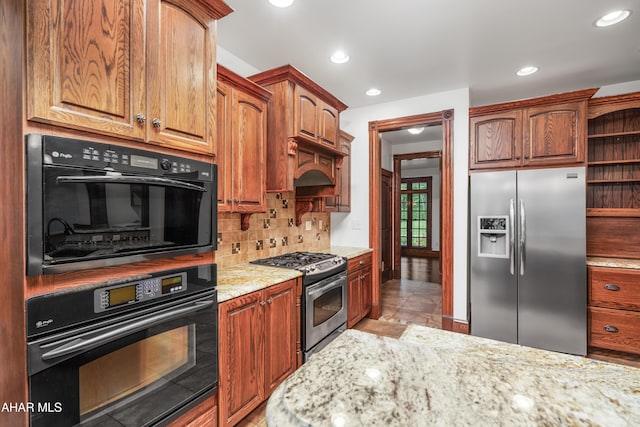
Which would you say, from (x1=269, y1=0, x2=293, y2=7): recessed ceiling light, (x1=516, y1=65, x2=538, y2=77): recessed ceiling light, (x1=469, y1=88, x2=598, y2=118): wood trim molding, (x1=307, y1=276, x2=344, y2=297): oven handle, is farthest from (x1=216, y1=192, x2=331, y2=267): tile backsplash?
(x1=516, y1=65, x2=538, y2=77): recessed ceiling light

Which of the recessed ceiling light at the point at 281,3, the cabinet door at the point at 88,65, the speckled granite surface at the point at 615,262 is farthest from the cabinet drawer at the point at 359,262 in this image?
the cabinet door at the point at 88,65

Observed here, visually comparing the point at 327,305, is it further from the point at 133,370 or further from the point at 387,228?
the point at 387,228

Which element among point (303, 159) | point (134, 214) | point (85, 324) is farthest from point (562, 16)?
point (85, 324)

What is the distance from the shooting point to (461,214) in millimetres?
3344

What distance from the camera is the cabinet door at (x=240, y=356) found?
168 cm

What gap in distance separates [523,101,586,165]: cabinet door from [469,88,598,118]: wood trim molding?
46 mm

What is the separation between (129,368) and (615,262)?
12.9 ft

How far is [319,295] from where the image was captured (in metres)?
2.52

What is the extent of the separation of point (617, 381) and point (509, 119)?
312 cm

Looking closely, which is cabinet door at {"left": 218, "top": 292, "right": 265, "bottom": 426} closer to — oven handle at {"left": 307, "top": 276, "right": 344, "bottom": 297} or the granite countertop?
oven handle at {"left": 307, "top": 276, "right": 344, "bottom": 297}

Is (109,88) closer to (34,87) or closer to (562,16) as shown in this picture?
(34,87)

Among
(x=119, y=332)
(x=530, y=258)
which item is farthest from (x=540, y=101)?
(x=119, y=332)

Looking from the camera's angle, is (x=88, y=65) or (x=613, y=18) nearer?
(x=88, y=65)

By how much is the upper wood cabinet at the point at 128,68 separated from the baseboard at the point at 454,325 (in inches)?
122
